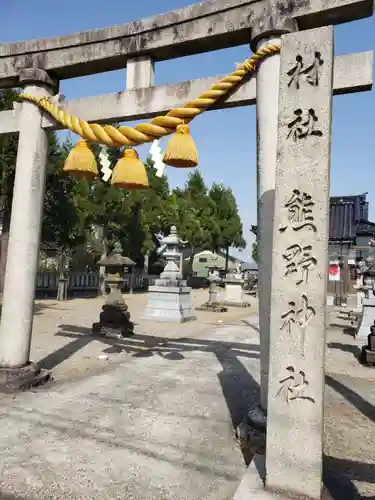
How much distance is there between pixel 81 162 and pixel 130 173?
727 mm

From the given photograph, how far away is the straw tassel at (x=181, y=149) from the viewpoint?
4.13m

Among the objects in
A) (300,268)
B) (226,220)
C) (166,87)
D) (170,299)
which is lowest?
(170,299)

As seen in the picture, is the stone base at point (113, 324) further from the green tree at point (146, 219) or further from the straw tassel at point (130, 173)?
the green tree at point (146, 219)

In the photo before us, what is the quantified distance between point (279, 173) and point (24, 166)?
3960mm

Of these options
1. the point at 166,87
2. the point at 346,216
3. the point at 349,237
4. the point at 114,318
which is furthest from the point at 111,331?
the point at 346,216

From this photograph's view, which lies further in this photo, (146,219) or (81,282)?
(146,219)

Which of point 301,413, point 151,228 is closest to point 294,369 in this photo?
point 301,413

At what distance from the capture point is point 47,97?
5352 mm

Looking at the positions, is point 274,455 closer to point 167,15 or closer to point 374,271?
point 167,15

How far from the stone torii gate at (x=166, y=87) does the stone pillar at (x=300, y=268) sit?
2cm

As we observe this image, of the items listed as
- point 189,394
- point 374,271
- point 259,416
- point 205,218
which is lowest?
point 189,394

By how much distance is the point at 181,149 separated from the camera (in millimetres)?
4137

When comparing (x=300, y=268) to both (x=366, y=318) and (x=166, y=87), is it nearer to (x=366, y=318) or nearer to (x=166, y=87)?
(x=166, y=87)

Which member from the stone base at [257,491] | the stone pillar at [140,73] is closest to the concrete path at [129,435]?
the stone base at [257,491]
